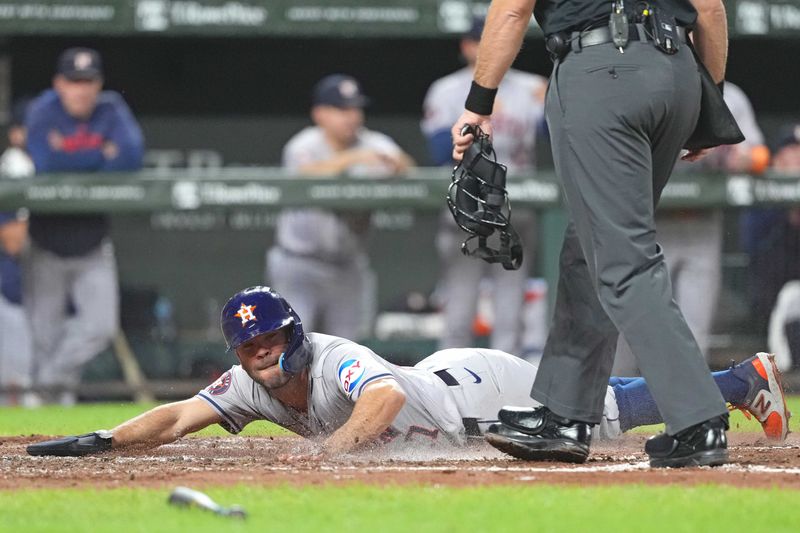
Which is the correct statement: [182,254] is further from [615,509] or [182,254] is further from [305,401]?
[615,509]

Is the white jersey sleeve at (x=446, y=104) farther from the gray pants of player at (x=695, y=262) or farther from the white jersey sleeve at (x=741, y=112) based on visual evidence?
the white jersey sleeve at (x=741, y=112)

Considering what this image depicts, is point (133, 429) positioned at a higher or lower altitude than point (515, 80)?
lower

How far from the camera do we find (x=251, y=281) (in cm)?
1003

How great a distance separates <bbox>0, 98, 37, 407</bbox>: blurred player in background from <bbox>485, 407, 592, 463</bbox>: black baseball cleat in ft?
16.8

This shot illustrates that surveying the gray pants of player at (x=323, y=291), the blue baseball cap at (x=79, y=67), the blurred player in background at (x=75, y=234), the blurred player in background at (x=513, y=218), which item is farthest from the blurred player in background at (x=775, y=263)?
the blue baseball cap at (x=79, y=67)

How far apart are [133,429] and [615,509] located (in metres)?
2.29

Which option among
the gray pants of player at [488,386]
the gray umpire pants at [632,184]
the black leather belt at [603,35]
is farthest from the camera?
the gray pants of player at [488,386]

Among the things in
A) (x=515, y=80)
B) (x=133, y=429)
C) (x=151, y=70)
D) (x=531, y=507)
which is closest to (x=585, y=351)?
(x=531, y=507)

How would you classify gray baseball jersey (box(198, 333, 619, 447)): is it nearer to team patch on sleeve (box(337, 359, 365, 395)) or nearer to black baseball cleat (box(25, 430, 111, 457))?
team patch on sleeve (box(337, 359, 365, 395))

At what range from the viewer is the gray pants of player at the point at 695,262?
9.28 meters

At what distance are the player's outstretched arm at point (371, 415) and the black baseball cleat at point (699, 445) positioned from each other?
2.91ft

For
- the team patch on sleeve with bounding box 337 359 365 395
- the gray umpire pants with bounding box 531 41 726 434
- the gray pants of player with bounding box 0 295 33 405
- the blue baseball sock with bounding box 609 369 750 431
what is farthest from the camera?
the gray pants of player with bounding box 0 295 33 405

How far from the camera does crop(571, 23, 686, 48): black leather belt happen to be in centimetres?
430

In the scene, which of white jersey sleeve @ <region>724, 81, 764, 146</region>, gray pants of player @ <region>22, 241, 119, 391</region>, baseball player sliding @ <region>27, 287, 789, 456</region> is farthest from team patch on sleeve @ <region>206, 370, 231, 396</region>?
white jersey sleeve @ <region>724, 81, 764, 146</region>
